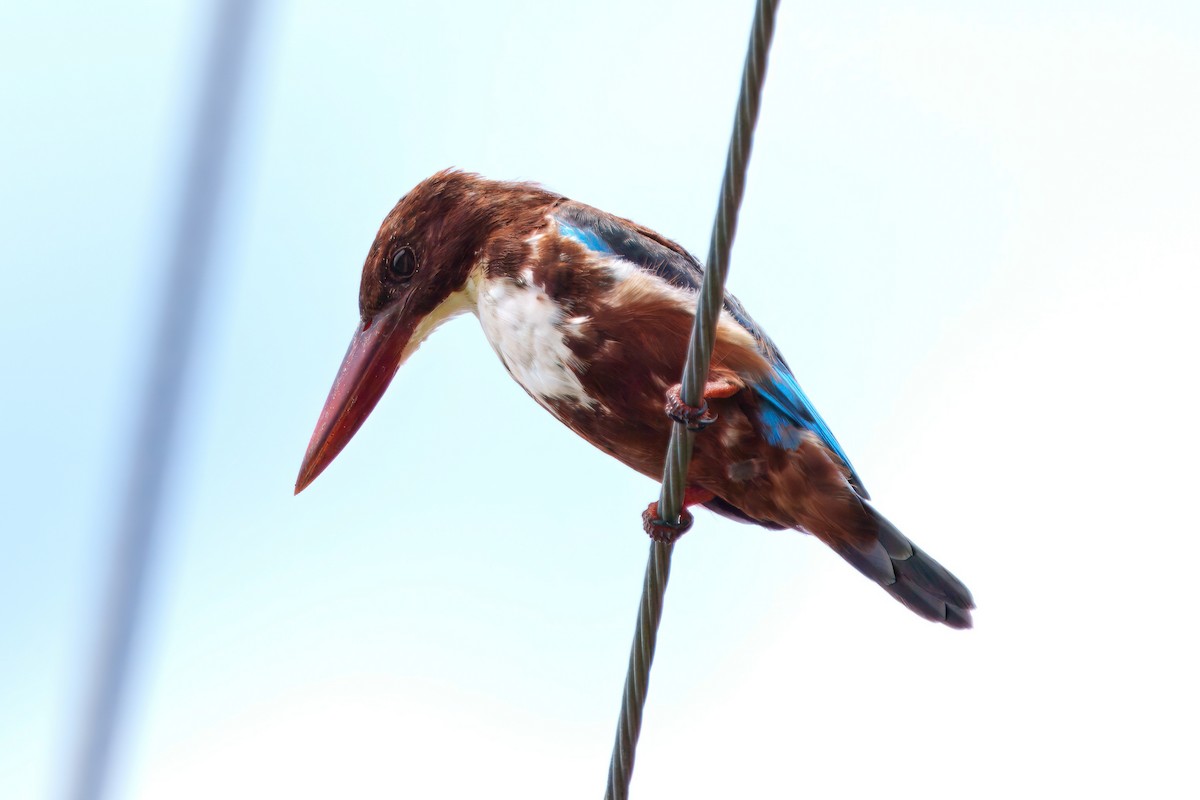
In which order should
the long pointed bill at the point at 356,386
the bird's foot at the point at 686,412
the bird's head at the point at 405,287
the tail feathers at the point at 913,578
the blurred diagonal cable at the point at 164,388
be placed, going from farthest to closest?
the long pointed bill at the point at 356,386 → the bird's head at the point at 405,287 → the tail feathers at the point at 913,578 → the blurred diagonal cable at the point at 164,388 → the bird's foot at the point at 686,412

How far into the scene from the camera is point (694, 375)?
1631 mm

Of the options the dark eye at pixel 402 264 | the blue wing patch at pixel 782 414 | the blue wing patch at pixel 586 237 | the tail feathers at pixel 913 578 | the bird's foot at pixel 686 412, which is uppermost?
the blue wing patch at pixel 586 237

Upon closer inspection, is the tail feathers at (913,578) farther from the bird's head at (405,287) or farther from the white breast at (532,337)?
the bird's head at (405,287)

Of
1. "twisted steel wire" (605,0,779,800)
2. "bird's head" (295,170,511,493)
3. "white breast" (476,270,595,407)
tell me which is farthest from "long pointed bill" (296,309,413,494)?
"twisted steel wire" (605,0,779,800)

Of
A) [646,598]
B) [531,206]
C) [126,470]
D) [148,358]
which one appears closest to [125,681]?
[126,470]

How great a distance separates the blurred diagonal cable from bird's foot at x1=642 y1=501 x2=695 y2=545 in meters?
0.86

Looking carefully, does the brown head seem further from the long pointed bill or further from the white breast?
the white breast

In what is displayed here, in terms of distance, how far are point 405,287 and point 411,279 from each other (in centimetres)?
3

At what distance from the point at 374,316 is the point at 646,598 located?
110 cm

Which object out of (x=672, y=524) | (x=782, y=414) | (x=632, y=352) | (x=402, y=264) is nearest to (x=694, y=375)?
(x=672, y=524)

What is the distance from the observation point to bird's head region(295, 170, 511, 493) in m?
2.30

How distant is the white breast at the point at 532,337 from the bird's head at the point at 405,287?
17 centimetres

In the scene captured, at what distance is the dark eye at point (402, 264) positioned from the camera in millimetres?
2377

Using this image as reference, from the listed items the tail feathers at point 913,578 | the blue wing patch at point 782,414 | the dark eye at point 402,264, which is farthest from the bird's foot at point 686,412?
the dark eye at point 402,264
